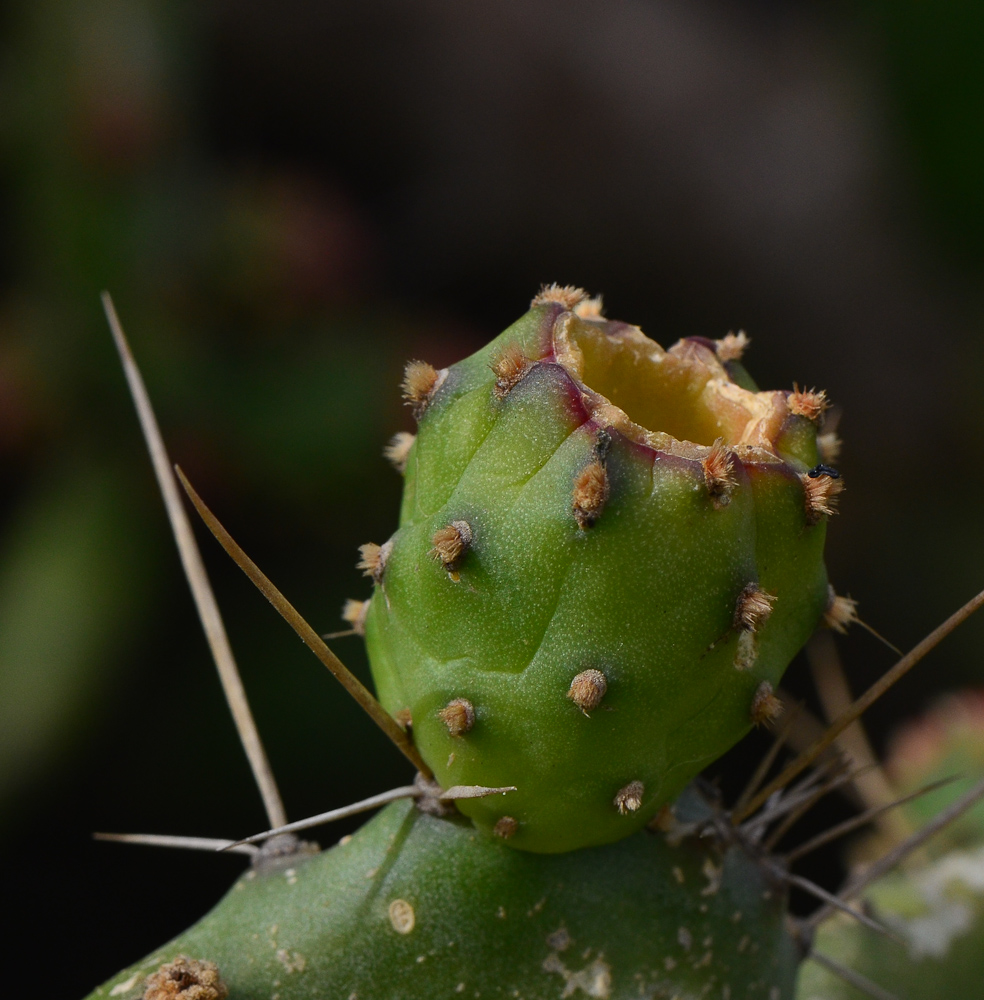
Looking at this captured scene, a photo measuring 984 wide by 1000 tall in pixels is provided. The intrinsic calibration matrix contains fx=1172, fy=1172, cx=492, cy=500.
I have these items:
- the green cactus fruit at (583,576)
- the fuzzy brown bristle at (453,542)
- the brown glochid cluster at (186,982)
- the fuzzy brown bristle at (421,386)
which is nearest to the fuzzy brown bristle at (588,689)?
the green cactus fruit at (583,576)

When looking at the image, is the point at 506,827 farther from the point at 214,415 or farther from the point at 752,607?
the point at 214,415

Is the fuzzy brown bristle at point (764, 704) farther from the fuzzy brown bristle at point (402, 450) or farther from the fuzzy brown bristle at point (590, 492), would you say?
the fuzzy brown bristle at point (402, 450)

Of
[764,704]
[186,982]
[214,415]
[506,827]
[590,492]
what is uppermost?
[590,492]

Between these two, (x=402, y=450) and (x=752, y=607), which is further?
(x=402, y=450)

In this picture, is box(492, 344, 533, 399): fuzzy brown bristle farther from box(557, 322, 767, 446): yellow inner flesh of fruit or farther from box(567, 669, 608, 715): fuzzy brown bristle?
box(567, 669, 608, 715): fuzzy brown bristle

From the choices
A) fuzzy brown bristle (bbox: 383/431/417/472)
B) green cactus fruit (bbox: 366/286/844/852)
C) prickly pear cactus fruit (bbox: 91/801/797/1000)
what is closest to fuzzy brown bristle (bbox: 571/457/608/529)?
green cactus fruit (bbox: 366/286/844/852)

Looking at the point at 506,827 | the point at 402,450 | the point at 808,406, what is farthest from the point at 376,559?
the point at 808,406
